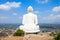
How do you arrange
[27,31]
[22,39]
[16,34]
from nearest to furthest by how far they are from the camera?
[22,39]
[16,34]
[27,31]

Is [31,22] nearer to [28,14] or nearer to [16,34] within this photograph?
[28,14]

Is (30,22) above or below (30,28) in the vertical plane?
above

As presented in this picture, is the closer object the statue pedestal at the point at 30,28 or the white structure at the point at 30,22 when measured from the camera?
the statue pedestal at the point at 30,28

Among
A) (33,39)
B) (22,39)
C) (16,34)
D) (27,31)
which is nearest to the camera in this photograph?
(33,39)

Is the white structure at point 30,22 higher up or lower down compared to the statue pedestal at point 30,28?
higher up

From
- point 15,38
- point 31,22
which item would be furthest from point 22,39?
point 31,22

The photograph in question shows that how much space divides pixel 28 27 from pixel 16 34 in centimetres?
123

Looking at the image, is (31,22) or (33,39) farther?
(31,22)

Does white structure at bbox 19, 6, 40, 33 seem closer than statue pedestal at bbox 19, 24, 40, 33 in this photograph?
No

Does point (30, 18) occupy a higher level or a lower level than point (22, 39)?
higher

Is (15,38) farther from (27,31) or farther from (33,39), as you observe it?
(27,31)

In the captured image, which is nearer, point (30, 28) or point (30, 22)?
point (30, 28)

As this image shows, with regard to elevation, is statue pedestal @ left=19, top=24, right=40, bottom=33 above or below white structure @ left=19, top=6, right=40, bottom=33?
below

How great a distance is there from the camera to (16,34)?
306 inches
